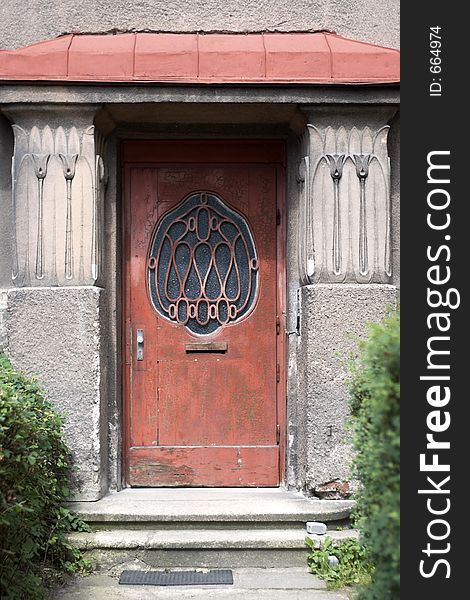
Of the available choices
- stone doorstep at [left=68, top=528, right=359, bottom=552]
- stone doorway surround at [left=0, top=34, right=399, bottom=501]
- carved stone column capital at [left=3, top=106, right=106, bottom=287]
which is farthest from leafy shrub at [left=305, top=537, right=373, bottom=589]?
carved stone column capital at [left=3, top=106, right=106, bottom=287]

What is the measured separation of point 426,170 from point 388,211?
1.37 metres

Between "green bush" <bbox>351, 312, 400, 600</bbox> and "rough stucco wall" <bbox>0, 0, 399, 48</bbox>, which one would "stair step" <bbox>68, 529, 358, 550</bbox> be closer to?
"green bush" <bbox>351, 312, 400, 600</bbox>

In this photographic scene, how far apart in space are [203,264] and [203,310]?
0.32 metres

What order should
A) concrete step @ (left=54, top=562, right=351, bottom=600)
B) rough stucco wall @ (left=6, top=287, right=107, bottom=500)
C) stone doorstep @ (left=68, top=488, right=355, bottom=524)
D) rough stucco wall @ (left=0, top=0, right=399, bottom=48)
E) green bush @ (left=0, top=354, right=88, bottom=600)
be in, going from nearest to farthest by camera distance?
green bush @ (left=0, top=354, right=88, bottom=600) < concrete step @ (left=54, top=562, right=351, bottom=600) < stone doorstep @ (left=68, top=488, right=355, bottom=524) < rough stucco wall @ (left=6, top=287, right=107, bottom=500) < rough stucco wall @ (left=0, top=0, right=399, bottom=48)

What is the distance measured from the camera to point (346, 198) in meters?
4.75

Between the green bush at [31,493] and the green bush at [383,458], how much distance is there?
1626mm

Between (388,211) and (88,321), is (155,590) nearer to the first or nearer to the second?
(88,321)

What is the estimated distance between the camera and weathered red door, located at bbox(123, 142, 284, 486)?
512 cm

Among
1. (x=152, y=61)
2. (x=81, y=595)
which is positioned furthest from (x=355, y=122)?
(x=81, y=595)

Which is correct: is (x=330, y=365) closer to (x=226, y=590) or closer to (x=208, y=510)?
(x=208, y=510)

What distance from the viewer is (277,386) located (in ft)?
16.9

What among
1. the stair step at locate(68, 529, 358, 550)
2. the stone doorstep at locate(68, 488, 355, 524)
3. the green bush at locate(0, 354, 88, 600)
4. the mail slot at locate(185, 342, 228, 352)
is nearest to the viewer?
the green bush at locate(0, 354, 88, 600)

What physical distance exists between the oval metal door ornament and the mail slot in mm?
87

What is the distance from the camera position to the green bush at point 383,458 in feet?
8.77
